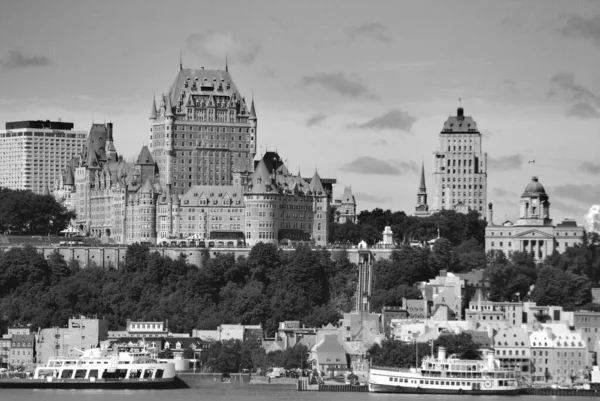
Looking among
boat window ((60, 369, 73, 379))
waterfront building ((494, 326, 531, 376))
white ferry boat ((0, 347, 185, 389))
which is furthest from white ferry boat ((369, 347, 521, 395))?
boat window ((60, 369, 73, 379))

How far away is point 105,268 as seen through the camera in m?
199

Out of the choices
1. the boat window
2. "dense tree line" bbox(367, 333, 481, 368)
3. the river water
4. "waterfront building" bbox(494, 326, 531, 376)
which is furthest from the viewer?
"waterfront building" bbox(494, 326, 531, 376)

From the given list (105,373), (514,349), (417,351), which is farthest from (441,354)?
(105,373)

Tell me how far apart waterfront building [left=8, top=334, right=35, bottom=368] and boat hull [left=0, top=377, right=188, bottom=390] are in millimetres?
16543

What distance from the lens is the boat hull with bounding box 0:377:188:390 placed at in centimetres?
15762

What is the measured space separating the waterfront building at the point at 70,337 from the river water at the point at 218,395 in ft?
63.0

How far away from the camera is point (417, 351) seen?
15712 centimetres

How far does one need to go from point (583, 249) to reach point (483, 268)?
379 inches

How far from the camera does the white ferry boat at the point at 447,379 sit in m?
152

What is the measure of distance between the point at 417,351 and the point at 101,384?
2457 cm

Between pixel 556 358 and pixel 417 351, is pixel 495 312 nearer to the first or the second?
pixel 556 358

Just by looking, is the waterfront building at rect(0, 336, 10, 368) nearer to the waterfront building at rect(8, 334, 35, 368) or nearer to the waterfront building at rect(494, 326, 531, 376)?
the waterfront building at rect(8, 334, 35, 368)

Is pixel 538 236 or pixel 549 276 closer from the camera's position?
pixel 549 276

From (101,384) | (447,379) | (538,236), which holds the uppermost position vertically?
(538,236)
